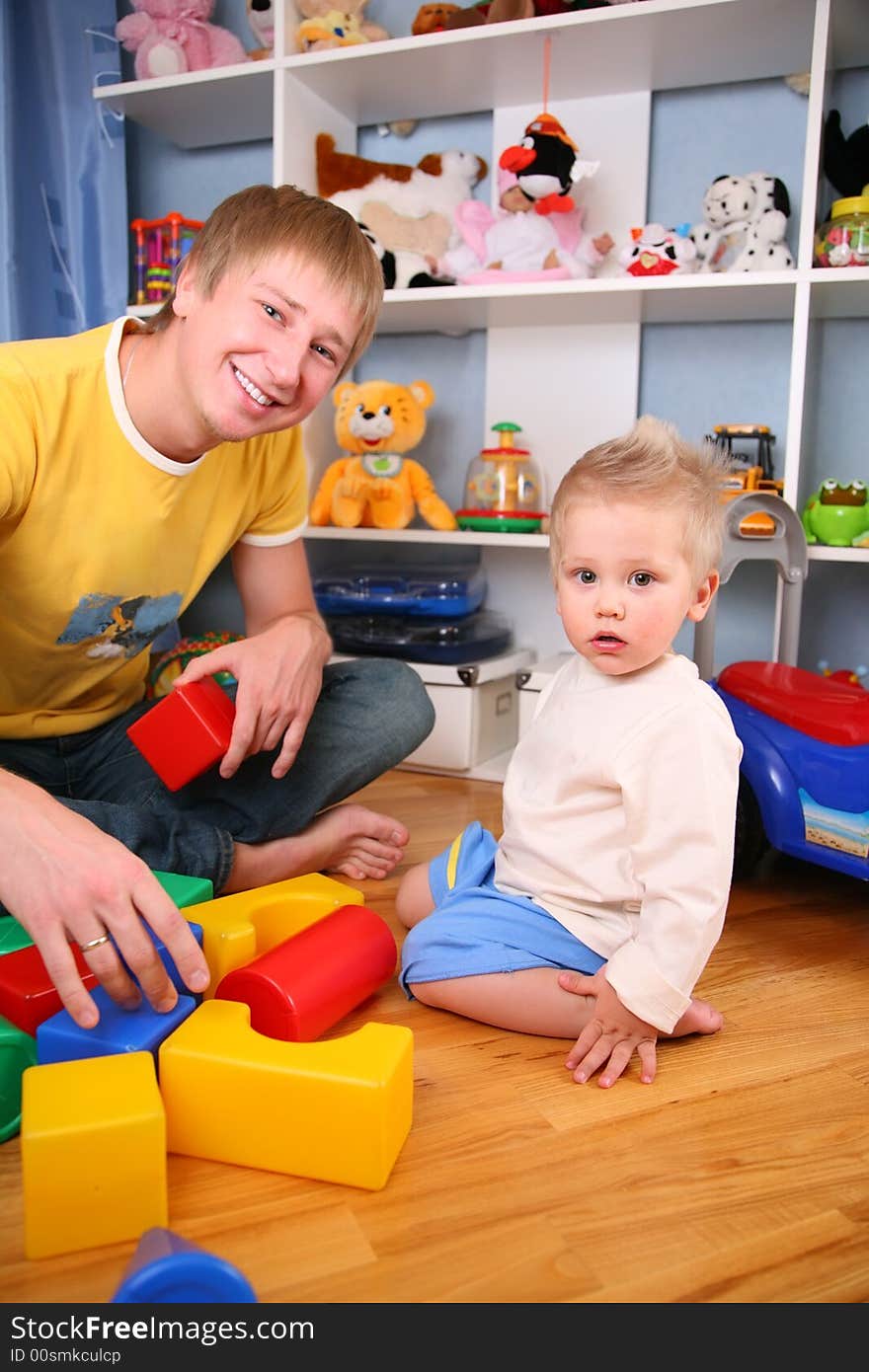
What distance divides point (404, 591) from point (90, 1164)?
4.20 feet

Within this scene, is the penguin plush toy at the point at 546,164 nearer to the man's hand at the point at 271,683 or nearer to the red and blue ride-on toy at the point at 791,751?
the red and blue ride-on toy at the point at 791,751

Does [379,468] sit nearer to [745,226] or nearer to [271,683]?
[745,226]

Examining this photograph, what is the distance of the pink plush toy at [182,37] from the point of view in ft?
6.00

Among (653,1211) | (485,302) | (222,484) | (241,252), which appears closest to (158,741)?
(222,484)

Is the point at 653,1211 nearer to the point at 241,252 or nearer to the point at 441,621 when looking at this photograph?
the point at 241,252

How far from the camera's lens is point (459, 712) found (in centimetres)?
170

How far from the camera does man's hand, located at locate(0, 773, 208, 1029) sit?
0.64 m

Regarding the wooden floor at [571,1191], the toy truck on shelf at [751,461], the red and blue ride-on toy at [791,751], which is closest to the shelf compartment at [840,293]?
the toy truck on shelf at [751,461]

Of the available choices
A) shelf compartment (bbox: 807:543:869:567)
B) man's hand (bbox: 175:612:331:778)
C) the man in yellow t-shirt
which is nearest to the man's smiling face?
the man in yellow t-shirt

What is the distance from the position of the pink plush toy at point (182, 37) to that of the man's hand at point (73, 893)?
162cm

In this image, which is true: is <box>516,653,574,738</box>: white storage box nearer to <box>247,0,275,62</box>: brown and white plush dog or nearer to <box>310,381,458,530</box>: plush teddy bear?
<box>310,381,458,530</box>: plush teddy bear

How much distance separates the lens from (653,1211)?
0.65 metres

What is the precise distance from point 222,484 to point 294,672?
23 cm

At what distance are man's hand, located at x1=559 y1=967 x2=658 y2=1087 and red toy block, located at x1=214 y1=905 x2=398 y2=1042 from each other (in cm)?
18
